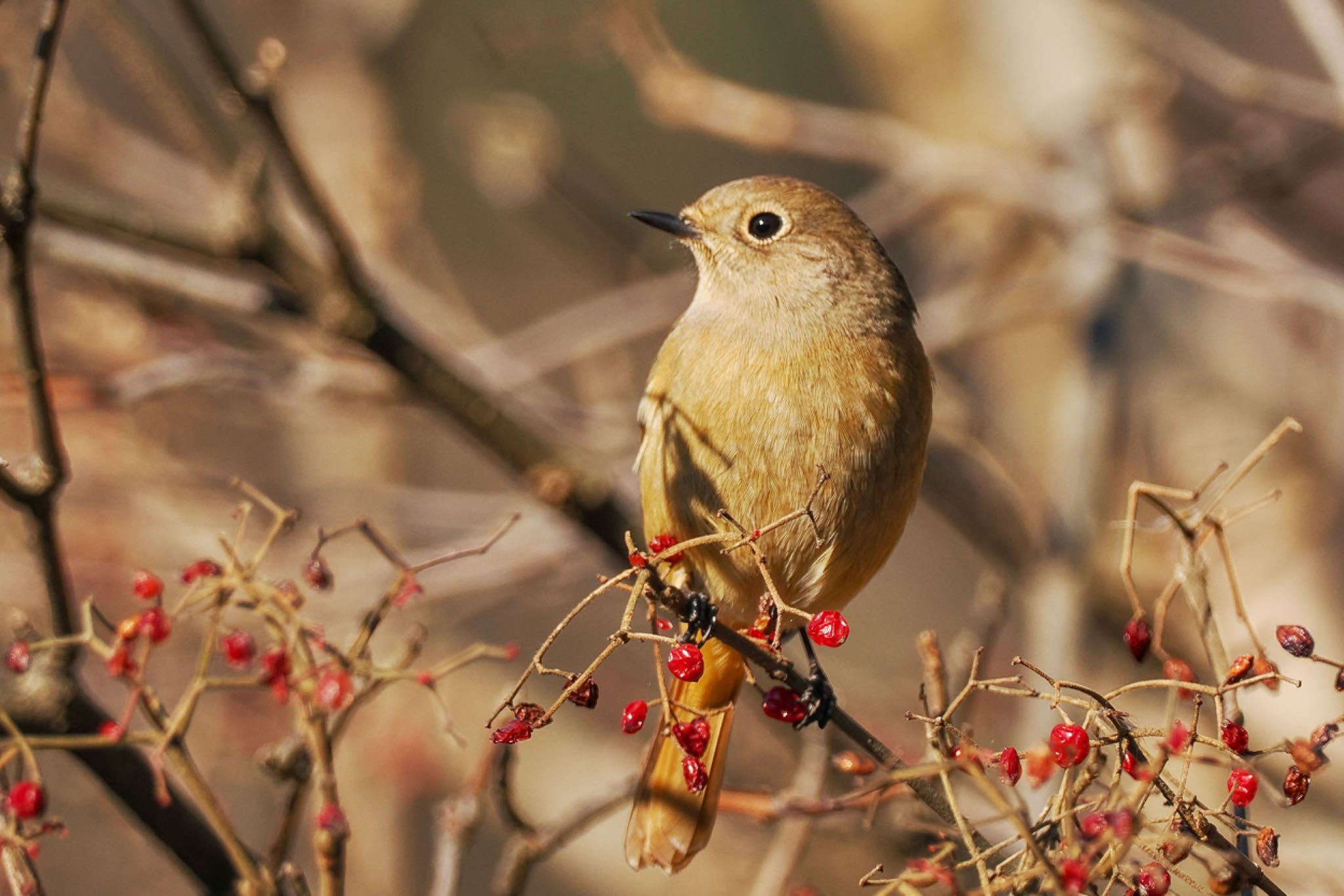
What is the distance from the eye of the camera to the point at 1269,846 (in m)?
1.53

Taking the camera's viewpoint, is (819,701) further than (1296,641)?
Yes

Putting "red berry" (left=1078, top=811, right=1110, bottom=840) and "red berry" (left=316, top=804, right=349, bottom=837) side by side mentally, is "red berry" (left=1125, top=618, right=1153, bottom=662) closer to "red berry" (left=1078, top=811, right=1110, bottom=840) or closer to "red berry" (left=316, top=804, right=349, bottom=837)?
"red berry" (left=1078, top=811, right=1110, bottom=840)

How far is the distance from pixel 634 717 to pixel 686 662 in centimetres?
11

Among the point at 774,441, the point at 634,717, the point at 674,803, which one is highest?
the point at 774,441

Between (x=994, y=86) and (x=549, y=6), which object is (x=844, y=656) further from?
(x=549, y=6)

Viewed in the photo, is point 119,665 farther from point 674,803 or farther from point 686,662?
point 674,803

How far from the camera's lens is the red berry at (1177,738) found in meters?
1.41

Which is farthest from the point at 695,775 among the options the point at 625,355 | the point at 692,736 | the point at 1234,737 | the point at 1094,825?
the point at 625,355

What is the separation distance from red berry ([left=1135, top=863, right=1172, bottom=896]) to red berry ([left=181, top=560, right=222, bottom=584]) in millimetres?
1252

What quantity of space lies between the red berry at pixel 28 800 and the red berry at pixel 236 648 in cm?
35

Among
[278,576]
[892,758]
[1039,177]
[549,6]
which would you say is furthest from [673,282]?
[549,6]

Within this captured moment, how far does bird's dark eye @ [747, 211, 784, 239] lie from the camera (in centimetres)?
300

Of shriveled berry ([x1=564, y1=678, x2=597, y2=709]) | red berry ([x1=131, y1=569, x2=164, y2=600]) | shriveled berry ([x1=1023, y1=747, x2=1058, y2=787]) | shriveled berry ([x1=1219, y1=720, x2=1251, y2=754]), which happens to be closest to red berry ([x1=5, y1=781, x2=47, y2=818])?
red berry ([x1=131, y1=569, x2=164, y2=600])

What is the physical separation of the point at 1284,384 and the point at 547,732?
2.72 metres
